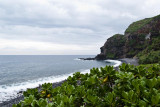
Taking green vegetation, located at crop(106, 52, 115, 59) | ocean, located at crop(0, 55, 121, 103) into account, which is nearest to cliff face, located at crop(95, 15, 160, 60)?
green vegetation, located at crop(106, 52, 115, 59)

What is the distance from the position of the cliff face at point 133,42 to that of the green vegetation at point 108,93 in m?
92.2

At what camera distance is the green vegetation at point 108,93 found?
333 cm

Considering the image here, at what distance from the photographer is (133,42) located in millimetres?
112375

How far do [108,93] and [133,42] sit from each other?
4592 inches

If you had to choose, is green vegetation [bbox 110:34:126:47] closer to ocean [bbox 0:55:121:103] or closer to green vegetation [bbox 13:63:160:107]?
ocean [bbox 0:55:121:103]

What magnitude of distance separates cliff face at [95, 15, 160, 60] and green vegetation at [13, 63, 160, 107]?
9221cm

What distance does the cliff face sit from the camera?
92.7 meters

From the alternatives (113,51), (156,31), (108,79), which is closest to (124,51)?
(113,51)

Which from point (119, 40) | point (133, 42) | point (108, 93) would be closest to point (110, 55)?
point (119, 40)

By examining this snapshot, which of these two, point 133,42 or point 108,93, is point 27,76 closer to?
point 108,93

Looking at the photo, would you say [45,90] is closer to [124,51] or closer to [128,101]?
[128,101]

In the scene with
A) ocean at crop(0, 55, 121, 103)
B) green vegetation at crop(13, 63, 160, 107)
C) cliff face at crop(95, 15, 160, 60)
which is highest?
cliff face at crop(95, 15, 160, 60)

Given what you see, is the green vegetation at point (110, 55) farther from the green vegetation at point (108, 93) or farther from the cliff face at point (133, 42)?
the green vegetation at point (108, 93)

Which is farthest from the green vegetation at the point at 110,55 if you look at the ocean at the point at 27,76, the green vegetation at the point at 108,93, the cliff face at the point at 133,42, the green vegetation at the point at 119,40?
the green vegetation at the point at 108,93
